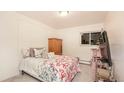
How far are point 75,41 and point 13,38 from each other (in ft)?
10.3

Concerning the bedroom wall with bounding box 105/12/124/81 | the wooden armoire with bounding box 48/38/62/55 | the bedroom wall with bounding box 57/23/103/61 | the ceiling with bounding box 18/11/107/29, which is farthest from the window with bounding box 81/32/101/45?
the bedroom wall with bounding box 105/12/124/81

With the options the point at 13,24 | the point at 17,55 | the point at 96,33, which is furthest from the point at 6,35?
the point at 96,33

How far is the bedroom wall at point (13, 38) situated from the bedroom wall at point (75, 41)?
193 centimetres

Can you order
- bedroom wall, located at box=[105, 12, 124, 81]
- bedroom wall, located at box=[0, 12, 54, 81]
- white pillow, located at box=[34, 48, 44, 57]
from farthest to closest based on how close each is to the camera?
white pillow, located at box=[34, 48, 44, 57] → bedroom wall, located at box=[0, 12, 54, 81] → bedroom wall, located at box=[105, 12, 124, 81]

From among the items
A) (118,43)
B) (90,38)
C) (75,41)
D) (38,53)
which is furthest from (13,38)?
(90,38)

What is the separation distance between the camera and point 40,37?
422cm

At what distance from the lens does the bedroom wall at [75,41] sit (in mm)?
4749

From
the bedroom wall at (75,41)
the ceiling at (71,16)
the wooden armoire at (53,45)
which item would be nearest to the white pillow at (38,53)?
the wooden armoire at (53,45)

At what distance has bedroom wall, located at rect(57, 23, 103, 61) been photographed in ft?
15.6

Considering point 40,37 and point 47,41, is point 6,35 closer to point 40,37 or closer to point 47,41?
point 40,37

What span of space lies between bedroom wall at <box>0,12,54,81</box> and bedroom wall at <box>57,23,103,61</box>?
193 cm

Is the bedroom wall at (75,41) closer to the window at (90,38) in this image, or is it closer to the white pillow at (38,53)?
the window at (90,38)

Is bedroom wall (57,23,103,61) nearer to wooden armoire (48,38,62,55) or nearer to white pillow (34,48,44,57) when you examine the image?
wooden armoire (48,38,62,55)
